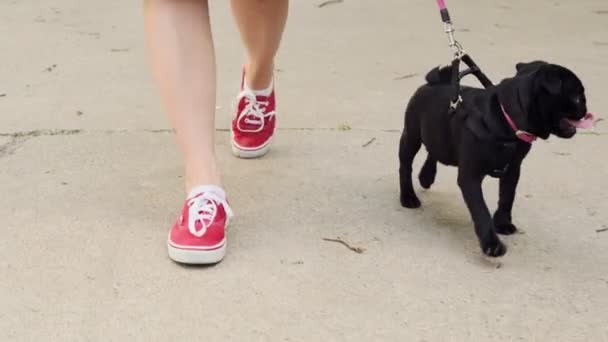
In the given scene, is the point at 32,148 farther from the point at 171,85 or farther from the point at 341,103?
the point at 341,103

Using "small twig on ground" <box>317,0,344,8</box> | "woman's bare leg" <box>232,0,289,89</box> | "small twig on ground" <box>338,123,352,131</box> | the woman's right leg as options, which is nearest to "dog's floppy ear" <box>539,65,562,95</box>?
the woman's right leg

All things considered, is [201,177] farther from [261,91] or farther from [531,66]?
[531,66]

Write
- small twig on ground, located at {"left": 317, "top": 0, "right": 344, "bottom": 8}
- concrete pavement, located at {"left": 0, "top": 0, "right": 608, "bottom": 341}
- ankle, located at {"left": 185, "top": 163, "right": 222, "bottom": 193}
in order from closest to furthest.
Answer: concrete pavement, located at {"left": 0, "top": 0, "right": 608, "bottom": 341}
ankle, located at {"left": 185, "top": 163, "right": 222, "bottom": 193}
small twig on ground, located at {"left": 317, "top": 0, "right": 344, "bottom": 8}

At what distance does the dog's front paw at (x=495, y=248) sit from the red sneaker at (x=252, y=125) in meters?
0.99

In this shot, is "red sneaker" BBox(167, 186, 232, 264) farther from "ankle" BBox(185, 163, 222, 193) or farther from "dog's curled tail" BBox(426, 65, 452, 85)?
"dog's curled tail" BBox(426, 65, 452, 85)

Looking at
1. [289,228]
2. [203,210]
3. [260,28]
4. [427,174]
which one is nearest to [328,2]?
[260,28]

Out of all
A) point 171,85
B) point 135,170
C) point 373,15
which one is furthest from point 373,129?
point 373,15

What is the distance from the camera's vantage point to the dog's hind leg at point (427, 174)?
2.36 meters

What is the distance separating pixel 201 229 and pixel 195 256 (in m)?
0.08

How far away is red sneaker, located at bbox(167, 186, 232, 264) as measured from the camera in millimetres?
1954

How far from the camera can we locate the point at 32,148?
2746mm

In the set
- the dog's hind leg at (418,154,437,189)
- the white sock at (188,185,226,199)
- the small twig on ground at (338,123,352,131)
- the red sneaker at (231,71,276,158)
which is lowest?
the small twig on ground at (338,123,352,131)

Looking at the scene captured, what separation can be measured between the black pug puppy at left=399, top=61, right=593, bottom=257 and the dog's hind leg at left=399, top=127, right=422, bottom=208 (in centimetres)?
3

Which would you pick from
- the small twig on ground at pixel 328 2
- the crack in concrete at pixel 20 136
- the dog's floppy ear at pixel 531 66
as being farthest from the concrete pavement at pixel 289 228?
the small twig on ground at pixel 328 2
